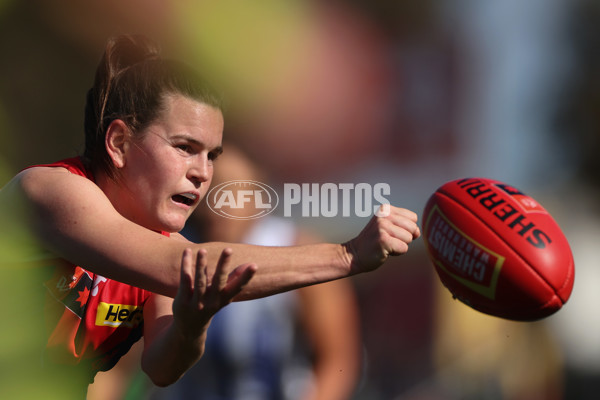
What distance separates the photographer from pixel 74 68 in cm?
293

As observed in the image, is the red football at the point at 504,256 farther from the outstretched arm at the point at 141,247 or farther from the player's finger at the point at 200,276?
the player's finger at the point at 200,276

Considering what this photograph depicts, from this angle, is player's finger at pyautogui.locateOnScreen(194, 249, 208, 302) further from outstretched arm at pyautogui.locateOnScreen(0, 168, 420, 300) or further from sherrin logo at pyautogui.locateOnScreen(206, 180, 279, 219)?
sherrin logo at pyautogui.locateOnScreen(206, 180, 279, 219)

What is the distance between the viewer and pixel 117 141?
1651 mm

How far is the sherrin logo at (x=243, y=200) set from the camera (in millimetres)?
2895

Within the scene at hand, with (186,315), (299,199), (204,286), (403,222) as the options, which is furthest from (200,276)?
(299,199)

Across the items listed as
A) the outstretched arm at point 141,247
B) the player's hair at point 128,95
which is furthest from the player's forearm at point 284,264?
the player's hair at point 128,95

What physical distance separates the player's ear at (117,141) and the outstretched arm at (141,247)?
21cm

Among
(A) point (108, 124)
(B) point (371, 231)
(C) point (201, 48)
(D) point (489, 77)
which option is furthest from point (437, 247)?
(C) point (201, 48)

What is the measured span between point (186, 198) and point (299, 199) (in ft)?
3.75

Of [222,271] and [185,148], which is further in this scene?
[185,148]

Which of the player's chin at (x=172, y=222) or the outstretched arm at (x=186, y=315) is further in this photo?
the player's chin at (x=172, y=222)

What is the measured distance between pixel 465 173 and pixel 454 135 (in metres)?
0.18

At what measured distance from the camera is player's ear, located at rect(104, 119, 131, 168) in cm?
164

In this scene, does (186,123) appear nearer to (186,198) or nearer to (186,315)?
(186,198)
